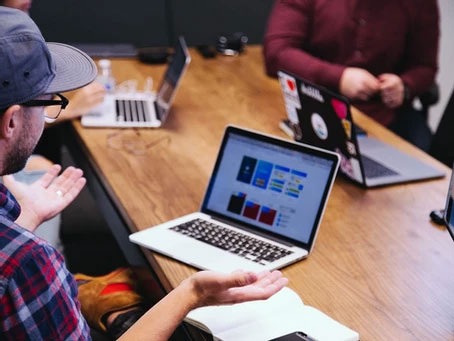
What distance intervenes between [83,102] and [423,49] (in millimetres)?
1426

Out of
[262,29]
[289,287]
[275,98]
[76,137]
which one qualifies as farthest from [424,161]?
[262,29]

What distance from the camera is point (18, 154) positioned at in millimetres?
1075

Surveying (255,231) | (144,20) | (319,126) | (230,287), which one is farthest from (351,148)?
(144,20)

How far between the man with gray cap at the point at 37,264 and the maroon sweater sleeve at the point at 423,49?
5.50ft

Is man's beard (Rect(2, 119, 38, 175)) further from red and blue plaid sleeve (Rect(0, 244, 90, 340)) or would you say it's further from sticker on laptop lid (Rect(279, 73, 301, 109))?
sticker on laptop lid (Rect(279, 73, 301, 109))

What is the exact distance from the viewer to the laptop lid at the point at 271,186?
1435 mm

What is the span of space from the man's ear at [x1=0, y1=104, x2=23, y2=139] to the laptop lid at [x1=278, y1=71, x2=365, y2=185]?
880 mm

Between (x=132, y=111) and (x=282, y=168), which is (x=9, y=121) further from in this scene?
(x=132, y=111)

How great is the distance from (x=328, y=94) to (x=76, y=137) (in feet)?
2.82

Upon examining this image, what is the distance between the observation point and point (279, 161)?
4.90 feet

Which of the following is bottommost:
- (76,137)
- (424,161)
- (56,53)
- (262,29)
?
(262,29)

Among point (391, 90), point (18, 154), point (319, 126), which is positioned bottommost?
point (391, 90)

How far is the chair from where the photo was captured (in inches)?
89.1

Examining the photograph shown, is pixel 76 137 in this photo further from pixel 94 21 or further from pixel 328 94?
pixel 94 21
